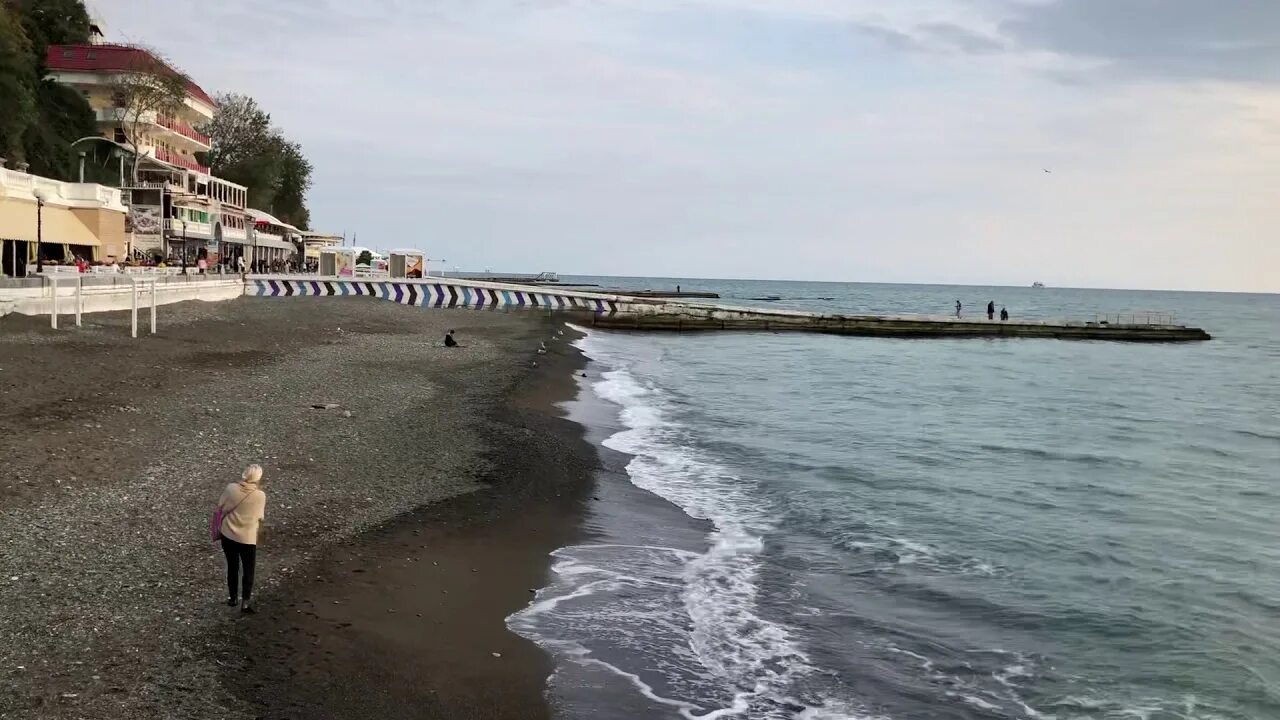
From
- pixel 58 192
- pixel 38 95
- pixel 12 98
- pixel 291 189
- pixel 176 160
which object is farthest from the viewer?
pixel 291 189

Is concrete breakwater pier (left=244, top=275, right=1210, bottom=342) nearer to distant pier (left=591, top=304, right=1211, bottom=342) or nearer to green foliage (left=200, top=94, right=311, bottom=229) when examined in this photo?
distant pier (left=591, top=304, right=1211, bottom=342)

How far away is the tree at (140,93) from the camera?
67.1m

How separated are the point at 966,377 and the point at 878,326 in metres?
29.2

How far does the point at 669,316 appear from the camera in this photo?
6875cm

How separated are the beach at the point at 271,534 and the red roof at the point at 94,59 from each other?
52.4 meters

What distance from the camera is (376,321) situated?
45656 millimetres

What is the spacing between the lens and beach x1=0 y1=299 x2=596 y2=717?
25.0ft

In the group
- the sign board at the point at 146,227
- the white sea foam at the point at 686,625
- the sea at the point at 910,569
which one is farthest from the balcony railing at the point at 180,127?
the white sea foam at the point at 686,625

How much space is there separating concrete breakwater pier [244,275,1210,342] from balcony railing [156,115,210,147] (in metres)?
20.0

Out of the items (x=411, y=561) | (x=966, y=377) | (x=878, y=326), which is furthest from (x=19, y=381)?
(x=878, y=326)

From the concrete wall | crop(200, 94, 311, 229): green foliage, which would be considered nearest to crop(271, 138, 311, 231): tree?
crop(200, 94, 311, 229): green foliage

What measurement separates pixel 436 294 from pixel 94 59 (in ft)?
93.0

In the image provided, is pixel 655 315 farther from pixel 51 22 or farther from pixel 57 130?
pixel 51 22

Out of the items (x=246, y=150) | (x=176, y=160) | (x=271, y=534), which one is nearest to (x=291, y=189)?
(x=246, y=150)
